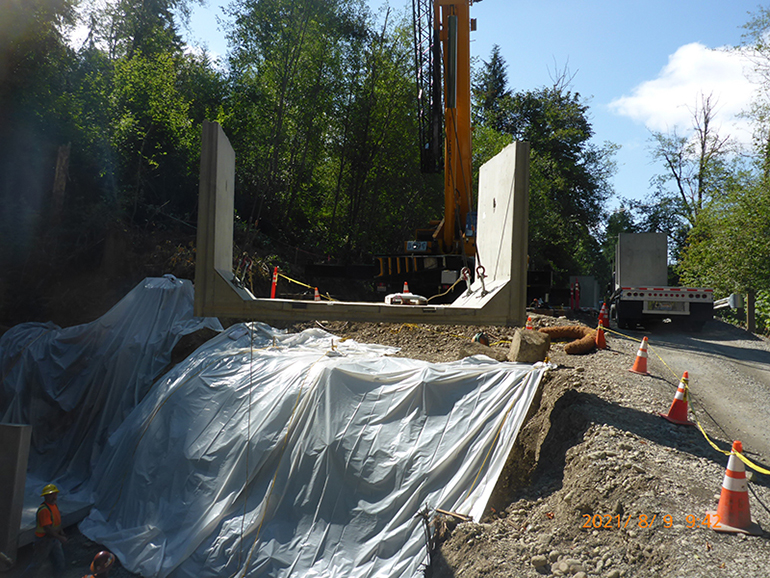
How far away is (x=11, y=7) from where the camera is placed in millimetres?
13352

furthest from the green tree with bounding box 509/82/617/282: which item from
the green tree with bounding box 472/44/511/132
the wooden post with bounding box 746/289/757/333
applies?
the wooden post with bounding box 746/289/757/333

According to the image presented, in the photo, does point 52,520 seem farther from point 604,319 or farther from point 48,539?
point 604,319

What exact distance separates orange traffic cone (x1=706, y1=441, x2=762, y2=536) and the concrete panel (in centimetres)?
187

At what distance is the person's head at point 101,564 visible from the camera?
6.61 meters

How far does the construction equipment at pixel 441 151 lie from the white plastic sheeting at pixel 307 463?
3074mm

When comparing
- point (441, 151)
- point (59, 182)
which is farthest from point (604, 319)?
point (59, 182)

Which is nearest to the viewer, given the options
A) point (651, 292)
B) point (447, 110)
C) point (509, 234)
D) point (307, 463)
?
point (509, 234)

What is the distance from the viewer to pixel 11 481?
7.60 m

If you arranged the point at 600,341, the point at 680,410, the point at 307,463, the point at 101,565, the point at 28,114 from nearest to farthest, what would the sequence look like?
the point at 680,410, the point at 101,565, the point at 307,463, the point at 600,341, the point at 28,114

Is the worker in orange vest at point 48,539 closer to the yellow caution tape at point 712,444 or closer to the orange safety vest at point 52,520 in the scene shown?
the orange safety vest at point 52,520

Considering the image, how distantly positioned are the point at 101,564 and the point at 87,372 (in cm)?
570

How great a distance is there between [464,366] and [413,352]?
2987 millimetres

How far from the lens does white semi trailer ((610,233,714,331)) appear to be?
457 inches

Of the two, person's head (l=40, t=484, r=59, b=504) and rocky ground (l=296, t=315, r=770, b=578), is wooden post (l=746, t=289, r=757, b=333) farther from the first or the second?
person's head (l=40, t=484, r=59, b=504)
